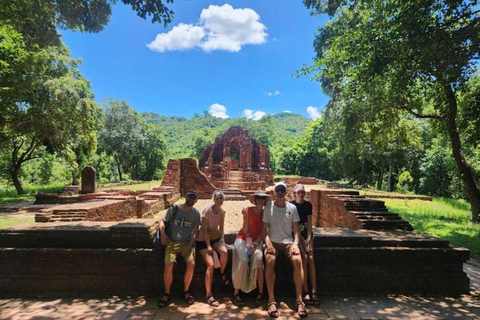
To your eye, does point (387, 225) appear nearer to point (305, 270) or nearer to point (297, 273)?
point (305, 270)

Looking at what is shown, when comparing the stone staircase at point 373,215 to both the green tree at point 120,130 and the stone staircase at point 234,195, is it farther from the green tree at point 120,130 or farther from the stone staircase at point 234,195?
the green tree at point 120,130

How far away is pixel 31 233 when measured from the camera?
413cm

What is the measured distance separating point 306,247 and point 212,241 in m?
1.38

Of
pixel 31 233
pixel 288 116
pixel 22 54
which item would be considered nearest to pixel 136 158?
pixel 22 54

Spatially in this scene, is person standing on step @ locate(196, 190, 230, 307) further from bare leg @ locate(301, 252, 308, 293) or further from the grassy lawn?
the grassy lawn

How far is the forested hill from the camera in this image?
197 ft

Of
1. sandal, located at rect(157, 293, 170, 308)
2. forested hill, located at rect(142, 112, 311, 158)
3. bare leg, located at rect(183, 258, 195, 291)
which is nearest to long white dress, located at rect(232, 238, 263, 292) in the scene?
bare leg, located at rect(183, 258, 195, 291)

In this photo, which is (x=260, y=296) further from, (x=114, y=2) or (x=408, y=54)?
(x=114, y=2)

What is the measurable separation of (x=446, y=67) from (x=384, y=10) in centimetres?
214

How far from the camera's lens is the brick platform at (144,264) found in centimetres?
391

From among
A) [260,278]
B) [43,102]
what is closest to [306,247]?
[260,278]

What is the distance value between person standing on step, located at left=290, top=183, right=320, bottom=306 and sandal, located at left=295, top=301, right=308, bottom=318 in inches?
9.0

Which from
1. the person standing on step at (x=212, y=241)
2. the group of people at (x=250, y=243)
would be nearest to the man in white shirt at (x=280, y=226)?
the group of people at (x=250, y=243)

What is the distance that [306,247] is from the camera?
3775 millimetres
